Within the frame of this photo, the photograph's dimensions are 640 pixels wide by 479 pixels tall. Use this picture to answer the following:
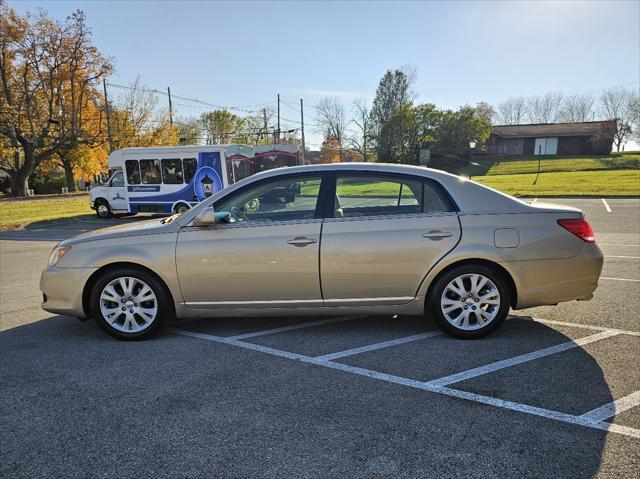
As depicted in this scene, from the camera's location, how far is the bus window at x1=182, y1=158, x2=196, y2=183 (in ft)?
55.7

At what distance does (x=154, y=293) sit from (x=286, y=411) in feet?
6.54

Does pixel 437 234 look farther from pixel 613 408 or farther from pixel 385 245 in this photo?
pixel 613 408

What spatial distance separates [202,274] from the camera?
4.21 meters

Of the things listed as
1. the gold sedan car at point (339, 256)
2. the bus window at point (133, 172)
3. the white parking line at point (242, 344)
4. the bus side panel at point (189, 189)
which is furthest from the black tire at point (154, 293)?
the bus window at point (133, 172)

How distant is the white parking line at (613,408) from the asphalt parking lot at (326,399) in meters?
0.01

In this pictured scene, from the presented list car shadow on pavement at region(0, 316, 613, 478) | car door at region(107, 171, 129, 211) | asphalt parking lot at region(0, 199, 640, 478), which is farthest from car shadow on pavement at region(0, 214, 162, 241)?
car shadow on pavement at region(0, 316, 613, 478)

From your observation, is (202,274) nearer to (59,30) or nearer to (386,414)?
(386,414)

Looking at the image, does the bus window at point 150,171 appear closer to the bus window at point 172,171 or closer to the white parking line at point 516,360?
the bus window at point 172,171

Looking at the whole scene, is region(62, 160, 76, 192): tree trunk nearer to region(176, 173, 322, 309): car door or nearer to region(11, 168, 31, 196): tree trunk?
region(11, 168, 31, 196): tree trunk

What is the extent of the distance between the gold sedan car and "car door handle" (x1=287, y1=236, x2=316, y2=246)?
0.03 feet

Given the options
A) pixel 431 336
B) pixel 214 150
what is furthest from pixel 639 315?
pixel 214 150

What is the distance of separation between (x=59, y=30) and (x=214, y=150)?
23.8 m

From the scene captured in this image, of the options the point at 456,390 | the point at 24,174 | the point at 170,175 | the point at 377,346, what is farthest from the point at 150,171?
the point at 24,174

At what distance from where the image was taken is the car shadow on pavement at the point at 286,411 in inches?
95.9
